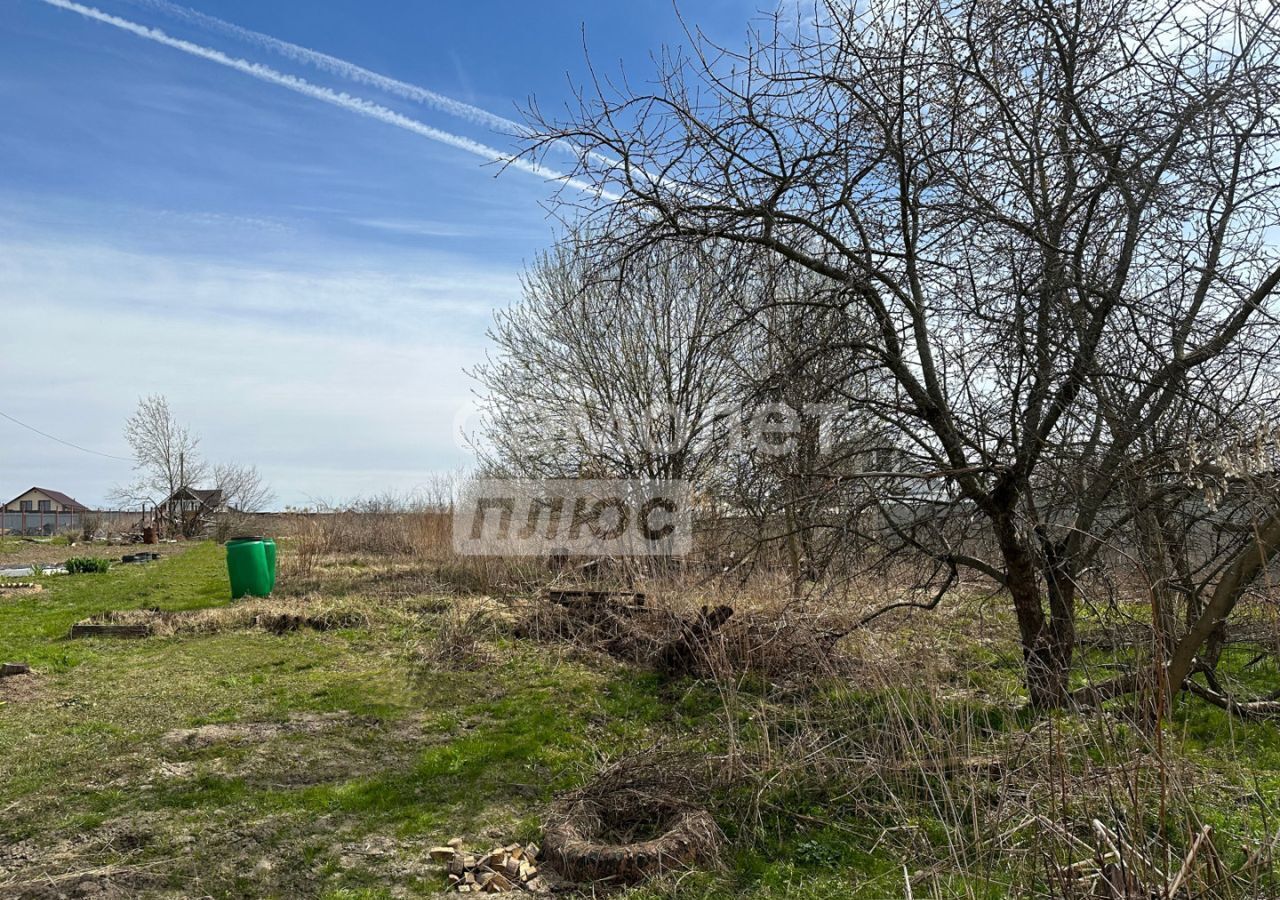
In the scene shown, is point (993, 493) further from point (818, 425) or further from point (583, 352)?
point (583, 352)

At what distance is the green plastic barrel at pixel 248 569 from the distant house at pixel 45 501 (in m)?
45.1

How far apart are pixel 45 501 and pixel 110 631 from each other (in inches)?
2040

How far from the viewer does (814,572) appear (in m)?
6.32

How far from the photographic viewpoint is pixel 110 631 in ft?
32.1

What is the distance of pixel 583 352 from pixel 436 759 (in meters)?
11.1

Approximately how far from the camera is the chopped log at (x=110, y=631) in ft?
31.8

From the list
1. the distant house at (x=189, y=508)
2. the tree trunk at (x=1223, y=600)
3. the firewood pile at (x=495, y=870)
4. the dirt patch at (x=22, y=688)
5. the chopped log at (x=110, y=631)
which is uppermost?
the distant house at (x=189, y=508)

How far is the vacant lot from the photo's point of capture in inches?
127

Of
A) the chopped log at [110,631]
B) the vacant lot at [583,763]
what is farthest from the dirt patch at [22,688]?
the chopped log at [110,631]

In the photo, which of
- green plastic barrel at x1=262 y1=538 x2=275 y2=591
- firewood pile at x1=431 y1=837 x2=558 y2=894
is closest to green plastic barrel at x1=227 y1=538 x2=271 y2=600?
green plastic barrel at x1=262 y1=538 x2=275 y2=591

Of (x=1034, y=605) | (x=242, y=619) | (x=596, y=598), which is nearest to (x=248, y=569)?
(x=242, y=619)

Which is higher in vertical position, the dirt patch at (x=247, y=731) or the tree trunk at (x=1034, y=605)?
the tree trunk at (x=1034, y=605)

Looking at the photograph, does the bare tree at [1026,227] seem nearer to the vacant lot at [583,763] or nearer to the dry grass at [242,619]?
the vacant lot at [583,763]

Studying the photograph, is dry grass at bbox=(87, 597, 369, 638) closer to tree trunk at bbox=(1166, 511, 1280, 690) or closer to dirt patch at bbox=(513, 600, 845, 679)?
dirt patch at bbox=(513, 600, 845, 679)
